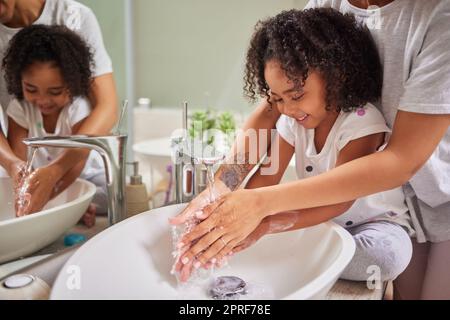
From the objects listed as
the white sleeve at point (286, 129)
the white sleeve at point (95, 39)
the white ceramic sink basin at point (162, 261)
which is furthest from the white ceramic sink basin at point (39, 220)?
the white sleeve at point (286, 129)

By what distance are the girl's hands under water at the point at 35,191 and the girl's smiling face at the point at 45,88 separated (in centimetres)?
11

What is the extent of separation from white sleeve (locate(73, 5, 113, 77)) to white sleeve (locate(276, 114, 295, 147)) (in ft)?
1.10

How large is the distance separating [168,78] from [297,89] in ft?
0.92

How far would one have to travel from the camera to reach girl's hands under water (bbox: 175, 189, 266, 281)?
70 centimetres

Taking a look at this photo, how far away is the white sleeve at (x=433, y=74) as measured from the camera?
64cm

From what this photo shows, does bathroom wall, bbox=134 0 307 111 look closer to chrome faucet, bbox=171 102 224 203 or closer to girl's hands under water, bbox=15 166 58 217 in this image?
chrome faucet, bbox=171 102 224 203

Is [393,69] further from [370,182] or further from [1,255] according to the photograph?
[1,255]

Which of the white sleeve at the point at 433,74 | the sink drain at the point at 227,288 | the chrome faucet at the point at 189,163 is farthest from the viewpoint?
the chrome faucet at the point at 189,163

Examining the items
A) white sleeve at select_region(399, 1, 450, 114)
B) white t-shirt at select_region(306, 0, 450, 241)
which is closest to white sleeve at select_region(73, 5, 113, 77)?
white t-shirt at select_region(306, 0, 450, 241)

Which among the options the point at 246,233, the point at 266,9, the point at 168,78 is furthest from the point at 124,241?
the point at 266,9

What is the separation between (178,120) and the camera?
895 mm

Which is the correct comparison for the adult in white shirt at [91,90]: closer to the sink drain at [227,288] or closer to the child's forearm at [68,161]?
the child's forearm at [68,161]

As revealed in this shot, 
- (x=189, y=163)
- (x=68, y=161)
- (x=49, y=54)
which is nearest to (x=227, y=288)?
(x=189, y=163)

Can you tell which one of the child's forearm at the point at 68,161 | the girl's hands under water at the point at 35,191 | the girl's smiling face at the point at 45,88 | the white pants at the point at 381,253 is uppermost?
the girl's smiling face at the point at 45,88
